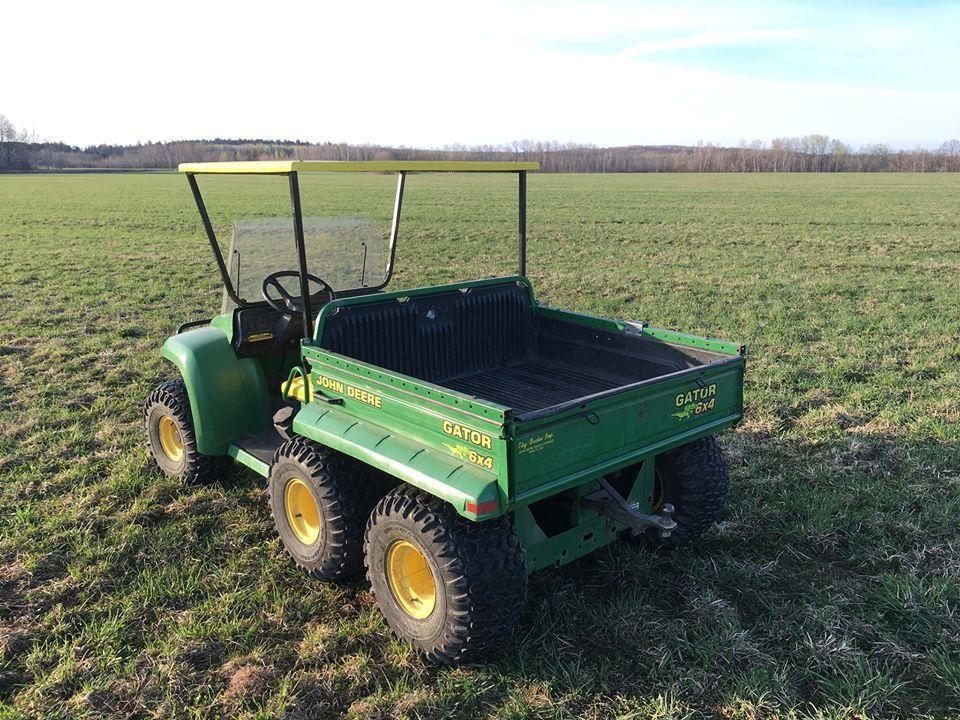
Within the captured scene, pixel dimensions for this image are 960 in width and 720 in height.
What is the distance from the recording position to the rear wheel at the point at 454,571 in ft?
9.46

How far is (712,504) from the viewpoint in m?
3.83

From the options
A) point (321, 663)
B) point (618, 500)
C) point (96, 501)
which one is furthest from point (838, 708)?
point (96, 501)

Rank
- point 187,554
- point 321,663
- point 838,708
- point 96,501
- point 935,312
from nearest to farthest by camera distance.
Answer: point 838,708 → point 321,663 → point 187,554 → point 96,501 → point 935,312

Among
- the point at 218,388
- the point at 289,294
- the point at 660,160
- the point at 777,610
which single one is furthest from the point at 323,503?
the point at 660,160

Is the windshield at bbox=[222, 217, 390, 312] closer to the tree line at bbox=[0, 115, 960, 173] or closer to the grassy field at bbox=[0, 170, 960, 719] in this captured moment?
the grassy field at bbox=[0, 170, 960, 719]

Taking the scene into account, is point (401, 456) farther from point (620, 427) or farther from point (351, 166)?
point (351, 166)

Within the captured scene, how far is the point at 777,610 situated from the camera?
3.39 metres

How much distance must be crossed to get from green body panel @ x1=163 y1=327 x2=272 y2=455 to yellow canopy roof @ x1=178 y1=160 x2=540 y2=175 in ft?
3.12

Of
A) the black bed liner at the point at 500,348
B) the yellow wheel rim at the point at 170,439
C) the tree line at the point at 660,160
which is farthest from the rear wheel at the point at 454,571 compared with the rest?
the tree line at the point at 660,160

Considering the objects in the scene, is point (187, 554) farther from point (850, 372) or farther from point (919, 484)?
point (850, 372)

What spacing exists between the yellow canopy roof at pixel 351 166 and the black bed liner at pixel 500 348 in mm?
702

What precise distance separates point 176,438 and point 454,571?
265 cm

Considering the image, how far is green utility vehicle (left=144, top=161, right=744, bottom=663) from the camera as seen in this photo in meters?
2.90

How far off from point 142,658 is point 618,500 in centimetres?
218
